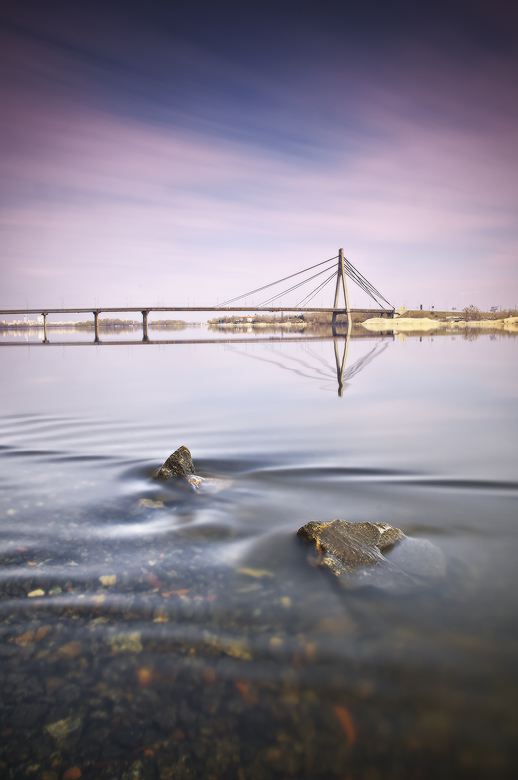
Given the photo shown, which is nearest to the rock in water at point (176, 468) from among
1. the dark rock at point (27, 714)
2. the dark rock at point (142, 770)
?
the dark rock at point (27, 714)

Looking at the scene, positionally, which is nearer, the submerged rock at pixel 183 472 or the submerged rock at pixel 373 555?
the submerged rock at pixel 373 555

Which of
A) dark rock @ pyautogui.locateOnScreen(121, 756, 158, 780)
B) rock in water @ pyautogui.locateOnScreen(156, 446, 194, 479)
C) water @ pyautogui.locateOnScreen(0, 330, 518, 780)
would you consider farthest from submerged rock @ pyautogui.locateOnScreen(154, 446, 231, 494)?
dark rock @ pyautogui.locateOnScreen(121, 756, 158, 780)

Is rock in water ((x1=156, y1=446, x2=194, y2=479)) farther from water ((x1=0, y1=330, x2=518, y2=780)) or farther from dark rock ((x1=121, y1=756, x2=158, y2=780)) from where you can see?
dark rock ((x1=121, y1=756, x2=158, y2=780))

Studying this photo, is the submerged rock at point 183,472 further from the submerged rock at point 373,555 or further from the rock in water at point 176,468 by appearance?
the submerged rock at point 373,555

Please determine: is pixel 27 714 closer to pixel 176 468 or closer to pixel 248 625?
pixel 248 625

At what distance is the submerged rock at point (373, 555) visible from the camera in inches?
145

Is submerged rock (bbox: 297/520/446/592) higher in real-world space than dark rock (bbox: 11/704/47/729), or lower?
higher

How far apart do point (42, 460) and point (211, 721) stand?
607 centimetres

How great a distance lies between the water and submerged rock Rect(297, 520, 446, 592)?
0.44 feet

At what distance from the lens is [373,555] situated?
3947 millimetres

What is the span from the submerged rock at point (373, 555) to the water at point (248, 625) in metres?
0.13

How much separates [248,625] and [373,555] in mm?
1420

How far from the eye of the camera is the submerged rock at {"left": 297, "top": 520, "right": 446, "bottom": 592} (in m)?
3.69

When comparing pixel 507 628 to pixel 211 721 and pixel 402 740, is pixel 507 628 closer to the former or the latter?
pixel 402 740
